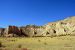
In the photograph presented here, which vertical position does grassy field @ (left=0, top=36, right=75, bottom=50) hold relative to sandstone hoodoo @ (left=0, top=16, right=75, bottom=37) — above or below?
below

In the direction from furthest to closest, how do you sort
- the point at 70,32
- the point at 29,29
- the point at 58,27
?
the point at 29,29
the point at 58,27
the point at 70,32

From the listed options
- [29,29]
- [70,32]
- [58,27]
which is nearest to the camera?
[70,32]

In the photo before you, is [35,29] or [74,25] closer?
[74,25]

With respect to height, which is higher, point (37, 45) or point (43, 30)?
point (43, 30)

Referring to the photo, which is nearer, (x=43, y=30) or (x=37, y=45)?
(x=37, y=45)

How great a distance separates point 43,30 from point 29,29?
29.1 feet

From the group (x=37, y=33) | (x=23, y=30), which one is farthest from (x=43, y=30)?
(x=23, y=30)

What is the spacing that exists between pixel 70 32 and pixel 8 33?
33.1 m

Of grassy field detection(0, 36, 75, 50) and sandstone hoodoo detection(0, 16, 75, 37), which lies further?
sandstone hoodoo detection(0, 16, 75, 37)

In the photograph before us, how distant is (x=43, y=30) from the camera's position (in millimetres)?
126688

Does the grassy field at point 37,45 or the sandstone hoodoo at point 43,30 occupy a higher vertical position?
the sandstone hoodoo at point 43,30

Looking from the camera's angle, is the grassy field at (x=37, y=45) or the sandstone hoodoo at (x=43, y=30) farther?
the sandstone hoodoo at (x=43, y=30)

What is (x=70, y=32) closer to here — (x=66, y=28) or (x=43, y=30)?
(x=66, y=28)

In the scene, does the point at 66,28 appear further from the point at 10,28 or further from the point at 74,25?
the point at 10,28
